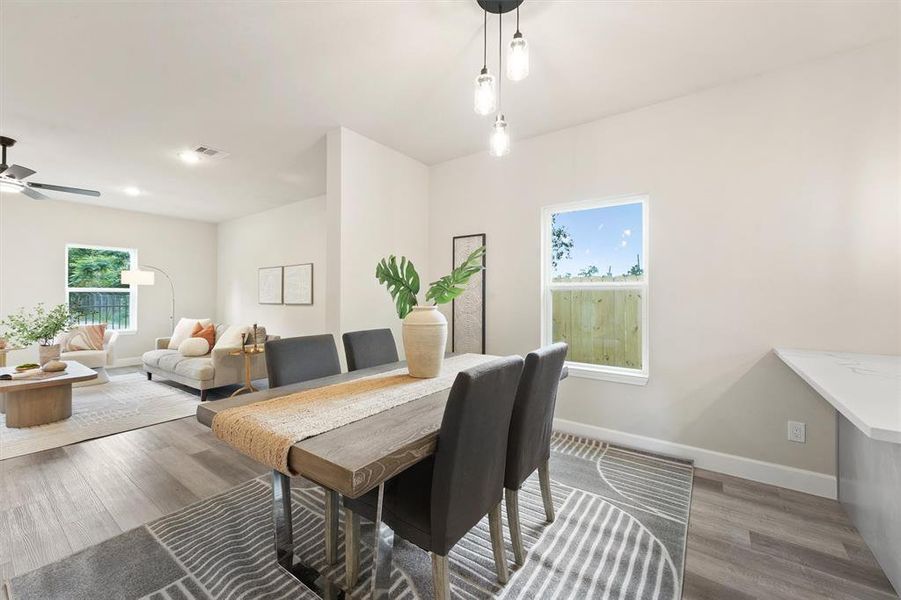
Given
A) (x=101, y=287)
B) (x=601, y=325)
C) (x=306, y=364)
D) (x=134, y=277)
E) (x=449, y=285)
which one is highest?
(x=134, y=277)

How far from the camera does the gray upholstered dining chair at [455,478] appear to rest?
111 centimetres

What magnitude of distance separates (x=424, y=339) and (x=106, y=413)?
3.76 m

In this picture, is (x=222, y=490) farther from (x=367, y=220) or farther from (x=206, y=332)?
(x=206, y=332)

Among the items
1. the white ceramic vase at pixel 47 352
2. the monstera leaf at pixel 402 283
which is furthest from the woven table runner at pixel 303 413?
the white ceramic vase at pixel 47 352

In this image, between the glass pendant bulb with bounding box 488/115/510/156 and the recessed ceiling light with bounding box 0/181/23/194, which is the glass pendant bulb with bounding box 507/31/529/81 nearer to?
the glass pendant bulb with bounding box 488/115/510/156

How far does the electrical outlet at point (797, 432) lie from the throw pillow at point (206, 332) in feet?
19.2

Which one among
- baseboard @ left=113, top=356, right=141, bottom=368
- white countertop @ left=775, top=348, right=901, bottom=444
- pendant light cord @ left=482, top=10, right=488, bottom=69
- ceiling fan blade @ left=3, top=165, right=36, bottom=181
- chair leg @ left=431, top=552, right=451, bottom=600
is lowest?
baseboard @ left=113, top=356, right=141, bottom=368

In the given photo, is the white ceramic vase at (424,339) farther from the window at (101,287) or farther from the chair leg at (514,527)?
the window at (101,287)

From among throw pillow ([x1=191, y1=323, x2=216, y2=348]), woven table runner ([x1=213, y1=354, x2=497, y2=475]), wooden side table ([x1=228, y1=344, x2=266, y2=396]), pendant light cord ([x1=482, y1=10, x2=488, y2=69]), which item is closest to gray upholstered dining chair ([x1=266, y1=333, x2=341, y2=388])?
woven table runner ([x1=213, y1=354, x2=497, y2=475])

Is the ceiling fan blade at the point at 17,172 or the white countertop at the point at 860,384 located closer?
the white countertop at the point at 860,384

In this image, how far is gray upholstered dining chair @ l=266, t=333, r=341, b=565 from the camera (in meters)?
1.57

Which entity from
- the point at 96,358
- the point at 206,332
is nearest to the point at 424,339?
the point at 206,332

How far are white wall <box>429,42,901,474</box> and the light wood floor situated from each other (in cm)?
45

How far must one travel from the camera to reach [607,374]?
2887 mm
